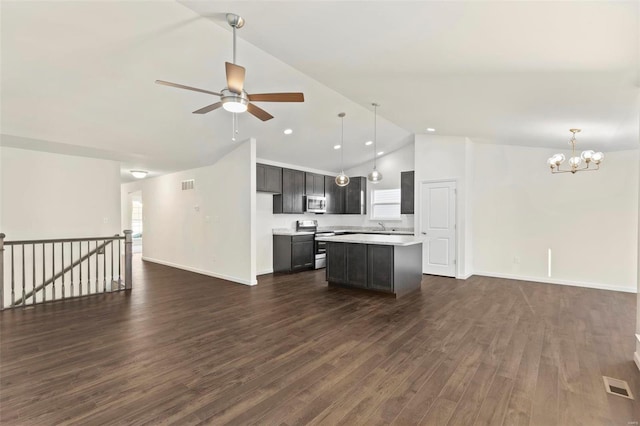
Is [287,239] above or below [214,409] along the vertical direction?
above

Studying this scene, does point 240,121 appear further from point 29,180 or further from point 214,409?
point 214,409

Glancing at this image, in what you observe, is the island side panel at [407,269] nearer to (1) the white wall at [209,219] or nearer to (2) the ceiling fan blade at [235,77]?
(1) the white wall at [209,219]

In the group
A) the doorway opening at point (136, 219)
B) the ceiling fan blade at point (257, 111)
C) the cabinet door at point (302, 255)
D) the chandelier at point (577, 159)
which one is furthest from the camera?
the doorway opening at point (136, 219)

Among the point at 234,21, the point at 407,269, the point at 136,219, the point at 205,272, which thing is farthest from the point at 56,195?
the point at 136,219

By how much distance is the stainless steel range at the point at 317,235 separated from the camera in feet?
24.6

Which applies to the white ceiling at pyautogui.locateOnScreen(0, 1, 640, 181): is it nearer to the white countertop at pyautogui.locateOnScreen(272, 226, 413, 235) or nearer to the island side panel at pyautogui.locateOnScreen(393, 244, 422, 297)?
the island side panel at pyautogui.locateOnScreen(393, 244, 422, 297)

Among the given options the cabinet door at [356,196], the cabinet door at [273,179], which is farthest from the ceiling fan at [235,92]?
the cabinet door at [356,196]

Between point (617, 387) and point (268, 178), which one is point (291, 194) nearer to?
point (268, 178)

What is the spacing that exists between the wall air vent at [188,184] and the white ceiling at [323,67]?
6.30 feet

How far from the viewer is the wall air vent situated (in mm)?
7363

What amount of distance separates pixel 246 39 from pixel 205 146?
3.11 metres

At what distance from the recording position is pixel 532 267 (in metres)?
5.98

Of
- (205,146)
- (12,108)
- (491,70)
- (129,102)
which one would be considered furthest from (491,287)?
(12,108)

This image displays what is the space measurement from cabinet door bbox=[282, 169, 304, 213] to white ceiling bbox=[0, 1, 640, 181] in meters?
1.89
